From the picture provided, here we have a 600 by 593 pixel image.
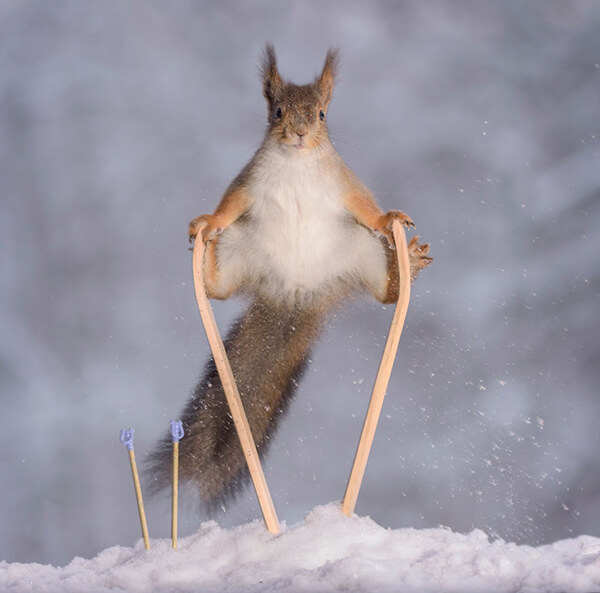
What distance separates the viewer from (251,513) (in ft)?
5.64

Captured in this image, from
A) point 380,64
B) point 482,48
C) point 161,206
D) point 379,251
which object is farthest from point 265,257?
point 482,48

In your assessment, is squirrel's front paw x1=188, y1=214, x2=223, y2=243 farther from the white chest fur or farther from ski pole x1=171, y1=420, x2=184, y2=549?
ski pole x1=171, y1=420, x2=184, y2=549

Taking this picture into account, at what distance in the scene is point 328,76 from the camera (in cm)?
162

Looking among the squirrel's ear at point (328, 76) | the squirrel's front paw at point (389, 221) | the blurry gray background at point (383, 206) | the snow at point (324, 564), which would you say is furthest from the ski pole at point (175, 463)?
the squirrel's ear at point (328, 76)

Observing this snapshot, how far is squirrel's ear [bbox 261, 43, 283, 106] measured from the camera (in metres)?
1.58

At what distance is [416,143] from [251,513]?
0.81 metres

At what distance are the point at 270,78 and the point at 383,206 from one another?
33 cm

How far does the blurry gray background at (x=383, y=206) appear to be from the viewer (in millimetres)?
1810

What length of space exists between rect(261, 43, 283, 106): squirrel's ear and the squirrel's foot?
1.10 ft

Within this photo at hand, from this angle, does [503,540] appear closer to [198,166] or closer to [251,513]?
[251,513]

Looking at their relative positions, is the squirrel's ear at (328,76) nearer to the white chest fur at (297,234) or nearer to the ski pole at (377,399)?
the white chest fur at (297,234)

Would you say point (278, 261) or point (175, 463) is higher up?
point (278, 261)

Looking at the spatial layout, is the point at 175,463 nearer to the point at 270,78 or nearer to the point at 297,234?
the point at 297,234

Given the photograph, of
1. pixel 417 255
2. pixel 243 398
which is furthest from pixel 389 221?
pixel 243 398
